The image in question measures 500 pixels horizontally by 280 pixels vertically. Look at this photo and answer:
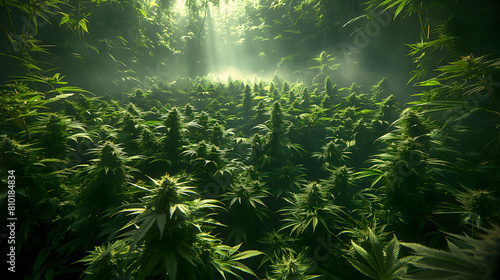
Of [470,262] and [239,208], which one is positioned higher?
[470,262]

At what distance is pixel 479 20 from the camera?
201 cm

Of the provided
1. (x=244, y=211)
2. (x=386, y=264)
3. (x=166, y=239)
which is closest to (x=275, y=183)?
(x=244, y=211)

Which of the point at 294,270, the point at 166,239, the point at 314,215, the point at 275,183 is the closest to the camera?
the point at 166,239

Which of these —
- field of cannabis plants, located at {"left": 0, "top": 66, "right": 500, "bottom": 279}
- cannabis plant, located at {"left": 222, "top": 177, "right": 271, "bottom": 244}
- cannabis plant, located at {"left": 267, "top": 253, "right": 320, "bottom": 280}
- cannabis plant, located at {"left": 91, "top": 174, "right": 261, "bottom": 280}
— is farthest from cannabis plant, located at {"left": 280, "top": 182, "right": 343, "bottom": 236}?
cannabis plant, located at {"left": 91, "top": 174, "right": 261, "bottom": 280}

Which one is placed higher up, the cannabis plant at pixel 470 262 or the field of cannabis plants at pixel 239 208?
the cannabis plant at pixel 470 262

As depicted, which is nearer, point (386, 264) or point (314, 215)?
point (386, 264)

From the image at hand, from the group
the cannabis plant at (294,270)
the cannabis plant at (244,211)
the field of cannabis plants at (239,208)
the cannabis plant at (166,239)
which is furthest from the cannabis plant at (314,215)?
the cannabis plant at (166,239)

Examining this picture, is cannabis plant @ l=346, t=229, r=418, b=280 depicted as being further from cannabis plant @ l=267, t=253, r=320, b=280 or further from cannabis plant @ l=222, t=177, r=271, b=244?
cannabis plant @ l=222, t=177, r=271, b=244

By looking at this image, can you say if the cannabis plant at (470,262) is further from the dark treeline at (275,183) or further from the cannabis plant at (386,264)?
the cannabis plant at (386,264)

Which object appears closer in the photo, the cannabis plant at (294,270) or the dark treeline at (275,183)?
the dark treeline at (275,183)

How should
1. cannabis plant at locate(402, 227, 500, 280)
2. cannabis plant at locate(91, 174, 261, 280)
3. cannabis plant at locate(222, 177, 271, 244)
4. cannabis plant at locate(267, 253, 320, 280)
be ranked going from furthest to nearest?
cannabis plant at locate(222, 177, 271, 244), cannabis plant at locate(267, 253, 320, 280), cannabis plant at locate(91, 174, 261, 280), cannabis plant at locate(402, 227, 500, 280)

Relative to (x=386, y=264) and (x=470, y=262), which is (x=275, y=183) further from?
(x=470, y=262)

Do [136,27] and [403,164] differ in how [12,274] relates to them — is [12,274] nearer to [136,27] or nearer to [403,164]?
[403,164]

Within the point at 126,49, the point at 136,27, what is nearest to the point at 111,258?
the point at 126,49
